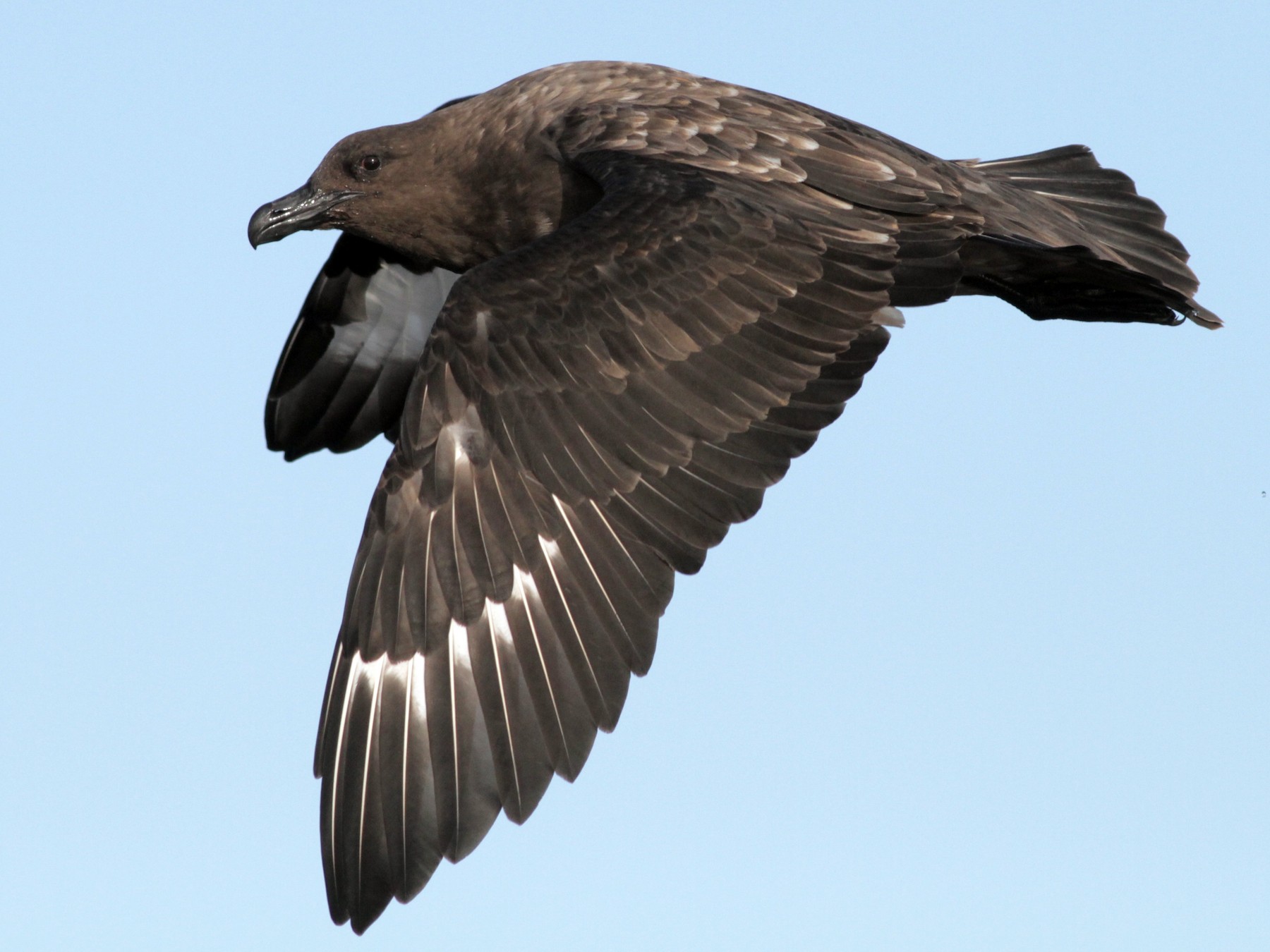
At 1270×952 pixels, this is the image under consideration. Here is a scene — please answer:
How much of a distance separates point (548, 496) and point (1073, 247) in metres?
2.12

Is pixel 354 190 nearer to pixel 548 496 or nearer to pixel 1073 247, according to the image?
pixel 548 496

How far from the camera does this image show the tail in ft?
22.3

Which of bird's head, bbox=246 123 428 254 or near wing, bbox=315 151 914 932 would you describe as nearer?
near wing, bbox=315 151 914 932

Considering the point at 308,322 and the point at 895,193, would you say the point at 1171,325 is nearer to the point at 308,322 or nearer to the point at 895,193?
the point at 895,193

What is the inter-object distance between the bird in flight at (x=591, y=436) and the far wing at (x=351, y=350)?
2.08 meters

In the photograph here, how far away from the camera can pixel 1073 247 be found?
6.59m

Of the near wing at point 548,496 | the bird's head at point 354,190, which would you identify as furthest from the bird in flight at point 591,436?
the bird's head at point 354,190

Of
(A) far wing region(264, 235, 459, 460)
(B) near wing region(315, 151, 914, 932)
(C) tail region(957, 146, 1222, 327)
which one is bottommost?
(B) near wing region(315, 151, 914, 932)

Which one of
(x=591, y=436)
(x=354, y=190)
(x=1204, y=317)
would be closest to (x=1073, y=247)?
(x=1204, y=317)

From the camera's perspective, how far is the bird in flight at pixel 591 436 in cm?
565

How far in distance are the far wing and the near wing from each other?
2605mm

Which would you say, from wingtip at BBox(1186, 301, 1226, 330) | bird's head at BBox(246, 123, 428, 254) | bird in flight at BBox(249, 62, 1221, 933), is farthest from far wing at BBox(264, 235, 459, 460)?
wingtip at BBox(1186, 301, 1226, 330)

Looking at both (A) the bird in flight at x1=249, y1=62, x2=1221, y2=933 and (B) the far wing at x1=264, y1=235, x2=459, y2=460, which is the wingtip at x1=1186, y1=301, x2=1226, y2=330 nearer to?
(A) the bird in flight at x1=249, y1=62, x2=1221, y2=933

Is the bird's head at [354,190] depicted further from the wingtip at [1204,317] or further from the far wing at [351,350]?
the wingtip at [1204,317]
